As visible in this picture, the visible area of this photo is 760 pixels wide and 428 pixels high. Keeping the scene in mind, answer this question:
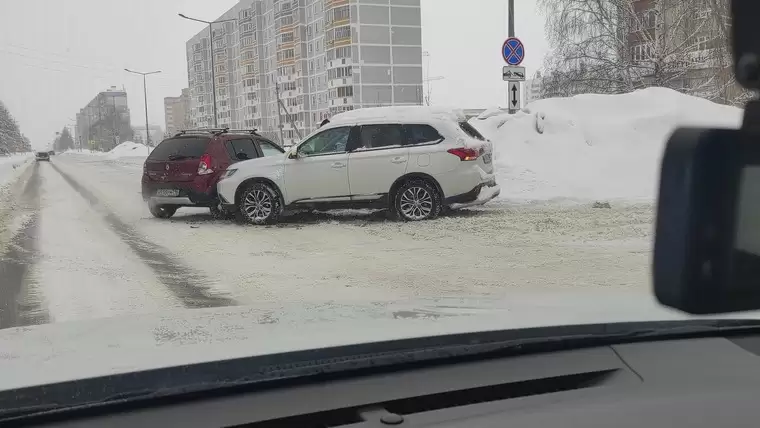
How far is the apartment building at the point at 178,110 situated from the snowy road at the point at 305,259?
41.0 metres

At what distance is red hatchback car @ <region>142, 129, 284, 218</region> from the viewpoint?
11.7 m

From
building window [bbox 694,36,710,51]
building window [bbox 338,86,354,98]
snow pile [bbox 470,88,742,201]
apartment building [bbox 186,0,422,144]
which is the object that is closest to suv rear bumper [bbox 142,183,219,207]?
snow pile [bbox 470,88,742,201]

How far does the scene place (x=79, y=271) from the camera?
7.27 metres

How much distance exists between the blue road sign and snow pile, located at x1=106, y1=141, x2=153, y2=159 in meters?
38.4

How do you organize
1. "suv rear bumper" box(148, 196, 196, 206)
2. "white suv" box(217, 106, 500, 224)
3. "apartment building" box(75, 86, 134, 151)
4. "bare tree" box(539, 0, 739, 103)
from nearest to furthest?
"white suv" box(217, 106, 500, 224), "suv rear bumper" box(148, 196, 196, 206), "bare tree" box(539, 0, 739, 103), "apartment building" box(75, 86, 134, 151)

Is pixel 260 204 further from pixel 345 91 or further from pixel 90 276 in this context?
pixel 345 91

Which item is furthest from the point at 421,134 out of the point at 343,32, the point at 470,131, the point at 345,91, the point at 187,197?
the point at 343,32

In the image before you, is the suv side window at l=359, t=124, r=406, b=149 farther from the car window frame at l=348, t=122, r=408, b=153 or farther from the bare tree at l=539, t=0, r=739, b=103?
the bare tree at l=539, t=0, r=739, b=103

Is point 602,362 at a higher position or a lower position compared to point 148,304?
higher

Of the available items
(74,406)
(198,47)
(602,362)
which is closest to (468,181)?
(602,362)

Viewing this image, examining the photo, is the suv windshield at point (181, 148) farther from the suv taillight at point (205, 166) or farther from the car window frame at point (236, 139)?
the car window frame at point (236, 139)

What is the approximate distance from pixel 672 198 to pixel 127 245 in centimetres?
906

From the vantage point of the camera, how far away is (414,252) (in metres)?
8.09

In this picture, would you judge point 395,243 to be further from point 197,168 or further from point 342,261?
point 197,168
